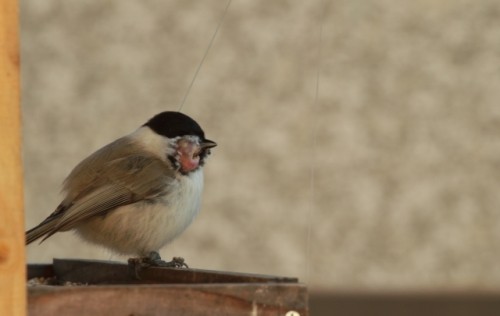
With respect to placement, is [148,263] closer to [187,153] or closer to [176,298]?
[187,153]

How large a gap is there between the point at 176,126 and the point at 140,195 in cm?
36

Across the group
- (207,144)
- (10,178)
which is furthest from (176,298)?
(207,144)

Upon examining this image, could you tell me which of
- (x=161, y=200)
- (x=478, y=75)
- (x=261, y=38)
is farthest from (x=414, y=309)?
(x=161, y=200)

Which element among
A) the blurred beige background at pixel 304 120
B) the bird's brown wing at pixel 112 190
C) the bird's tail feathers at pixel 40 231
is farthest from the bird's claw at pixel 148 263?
the blurred beige background at pixel 304 120

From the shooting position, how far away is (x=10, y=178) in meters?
2.63

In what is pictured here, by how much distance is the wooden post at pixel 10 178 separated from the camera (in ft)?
8.59

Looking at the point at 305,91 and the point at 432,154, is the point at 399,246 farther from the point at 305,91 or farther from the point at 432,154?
the point at 305,91

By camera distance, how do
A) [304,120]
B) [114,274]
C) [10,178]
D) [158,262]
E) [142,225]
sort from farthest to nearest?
1. [304,120]
2. [142,225]
3. [158,262]
4. [114,274]
5. [10,178]

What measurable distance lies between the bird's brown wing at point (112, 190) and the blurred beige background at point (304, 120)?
7.50 feet

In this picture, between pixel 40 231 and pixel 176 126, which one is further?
pixel 176 126

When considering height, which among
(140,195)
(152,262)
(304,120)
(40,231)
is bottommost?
(152,262)

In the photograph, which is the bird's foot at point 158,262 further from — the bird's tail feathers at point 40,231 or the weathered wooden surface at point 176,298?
Result: the weathered wooden surface at point 176,298

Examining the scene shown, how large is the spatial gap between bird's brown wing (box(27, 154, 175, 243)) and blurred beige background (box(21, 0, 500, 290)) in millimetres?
2287

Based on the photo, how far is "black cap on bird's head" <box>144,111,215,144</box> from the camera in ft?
14.8
